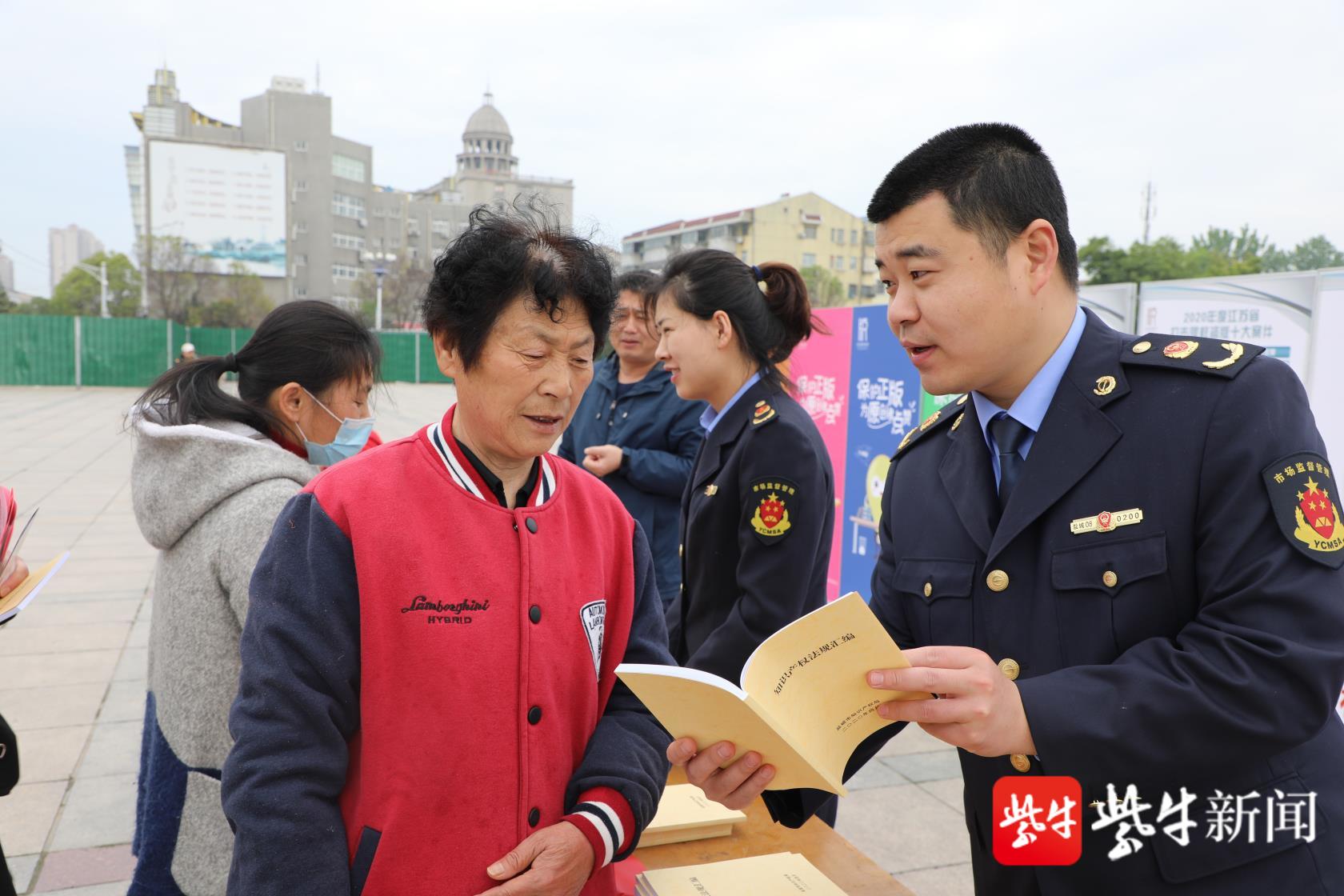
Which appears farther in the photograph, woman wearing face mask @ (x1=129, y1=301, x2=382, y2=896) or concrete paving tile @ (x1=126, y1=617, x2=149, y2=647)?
concrete paving tile @ (x1=126, y1=617, x2=149, y2=647)

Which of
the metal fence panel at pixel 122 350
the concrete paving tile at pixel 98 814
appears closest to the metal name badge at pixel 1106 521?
the concrete paving tile at pixel 98 814

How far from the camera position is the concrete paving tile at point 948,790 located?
12.6ft

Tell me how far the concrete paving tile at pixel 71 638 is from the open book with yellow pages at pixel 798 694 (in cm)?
520

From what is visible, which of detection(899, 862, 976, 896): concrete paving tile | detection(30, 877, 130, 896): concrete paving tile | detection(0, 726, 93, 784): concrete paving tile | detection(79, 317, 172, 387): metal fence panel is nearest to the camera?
detection(30, 877, 130, 896): concrete paving tile

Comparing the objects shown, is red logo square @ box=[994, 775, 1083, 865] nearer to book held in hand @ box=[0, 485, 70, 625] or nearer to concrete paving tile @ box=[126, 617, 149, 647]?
book held in hand @ box=[0, 485, 70, 625]

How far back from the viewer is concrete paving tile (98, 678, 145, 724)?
4359mm

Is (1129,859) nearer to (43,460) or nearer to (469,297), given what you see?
(469,297)

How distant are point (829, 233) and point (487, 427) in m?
64.0

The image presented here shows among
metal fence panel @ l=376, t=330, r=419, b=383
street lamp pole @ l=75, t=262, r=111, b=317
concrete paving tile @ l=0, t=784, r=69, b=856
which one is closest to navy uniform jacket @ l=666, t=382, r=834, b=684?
A: concrete paving tile @ l=0, t=784, r=69, b=856

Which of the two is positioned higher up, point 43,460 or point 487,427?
point 487,427

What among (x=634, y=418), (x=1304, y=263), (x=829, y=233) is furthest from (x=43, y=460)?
(x=829, y=233)

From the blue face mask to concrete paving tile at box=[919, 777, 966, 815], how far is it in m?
2.86

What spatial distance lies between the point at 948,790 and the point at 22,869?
3.47 meters

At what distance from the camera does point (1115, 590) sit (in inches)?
51.1
